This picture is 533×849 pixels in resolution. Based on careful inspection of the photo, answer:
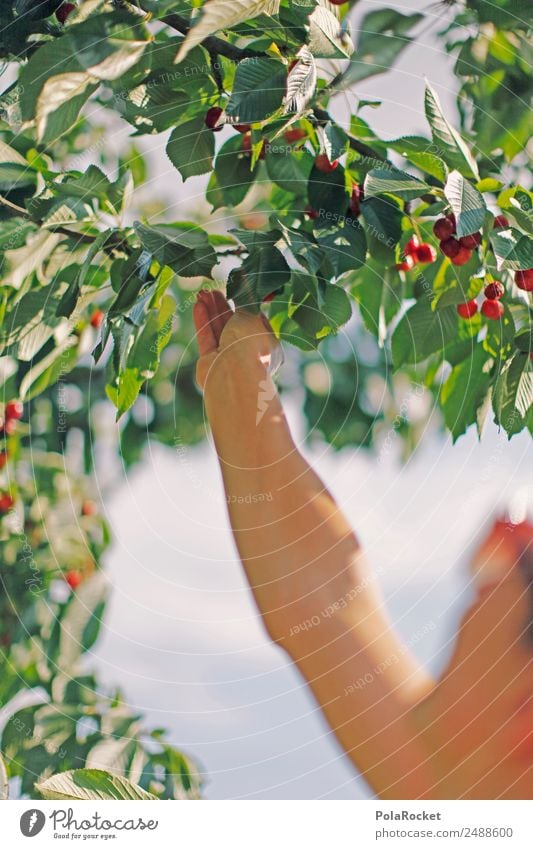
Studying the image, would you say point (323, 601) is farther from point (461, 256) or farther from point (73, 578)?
point (73, 578)

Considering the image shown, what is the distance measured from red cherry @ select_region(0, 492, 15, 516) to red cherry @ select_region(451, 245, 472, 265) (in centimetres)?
77

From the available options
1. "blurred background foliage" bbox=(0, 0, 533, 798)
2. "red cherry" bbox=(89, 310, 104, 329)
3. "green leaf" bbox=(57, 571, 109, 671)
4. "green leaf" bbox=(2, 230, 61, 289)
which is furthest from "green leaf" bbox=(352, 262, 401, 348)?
"green leaf" bbox=(57, 571, 109, 671)

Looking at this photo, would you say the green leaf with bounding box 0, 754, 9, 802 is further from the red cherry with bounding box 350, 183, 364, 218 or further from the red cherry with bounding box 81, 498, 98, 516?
the red cherry with bounding box 350, 183, 364, 218

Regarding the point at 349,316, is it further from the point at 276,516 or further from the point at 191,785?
the point at 191,785

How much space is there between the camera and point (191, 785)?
1061 mm

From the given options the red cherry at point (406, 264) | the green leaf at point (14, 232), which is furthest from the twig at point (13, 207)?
the red cherry at point (406, 264)

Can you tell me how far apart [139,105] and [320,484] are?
383mm

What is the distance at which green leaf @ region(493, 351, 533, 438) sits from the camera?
0.73 m

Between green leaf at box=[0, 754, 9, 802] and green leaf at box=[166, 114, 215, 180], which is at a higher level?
green leaf at box=[166, 114, 215, 180]

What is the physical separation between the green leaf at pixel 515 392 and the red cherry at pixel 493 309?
0.06 meters

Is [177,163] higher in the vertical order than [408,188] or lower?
lower

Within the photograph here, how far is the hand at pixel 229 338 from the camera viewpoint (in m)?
0.81

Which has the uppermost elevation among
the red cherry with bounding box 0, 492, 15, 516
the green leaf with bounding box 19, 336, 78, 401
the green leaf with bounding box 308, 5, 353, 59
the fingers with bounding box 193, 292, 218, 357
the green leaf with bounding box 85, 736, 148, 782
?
the green leaf with bounding box 308, 5, 353, 59
